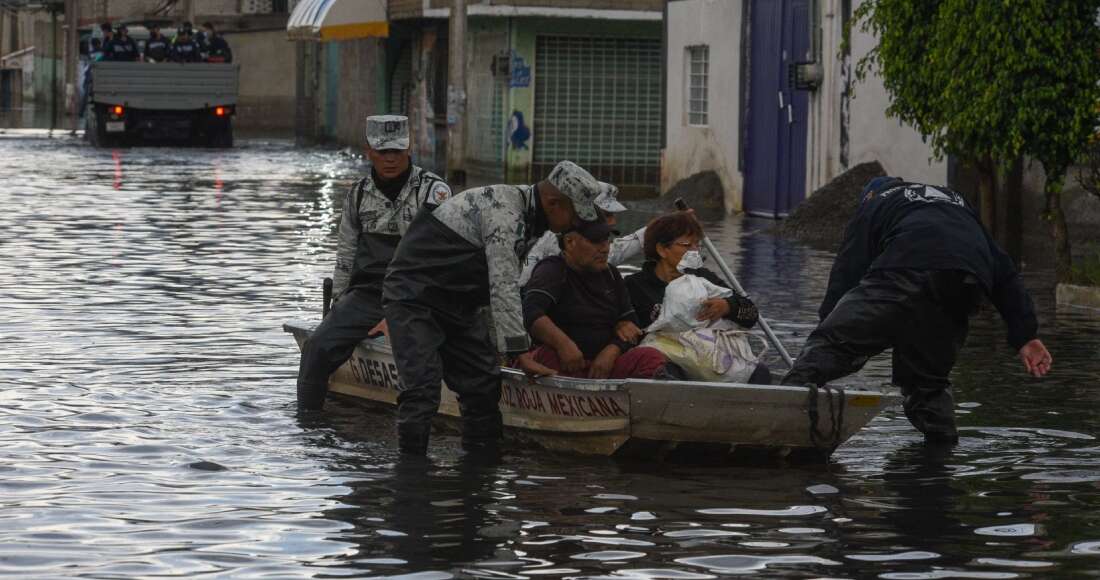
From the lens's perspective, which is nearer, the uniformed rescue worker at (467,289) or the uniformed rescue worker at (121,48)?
the uniformed rescue worker at (467,289)

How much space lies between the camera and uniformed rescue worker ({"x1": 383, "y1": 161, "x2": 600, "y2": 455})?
30.0ft

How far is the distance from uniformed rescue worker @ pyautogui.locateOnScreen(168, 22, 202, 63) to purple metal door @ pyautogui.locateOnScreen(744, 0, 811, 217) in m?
20.5

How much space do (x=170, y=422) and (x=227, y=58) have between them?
36294 mm

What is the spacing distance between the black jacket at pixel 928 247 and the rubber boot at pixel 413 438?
1.97 m

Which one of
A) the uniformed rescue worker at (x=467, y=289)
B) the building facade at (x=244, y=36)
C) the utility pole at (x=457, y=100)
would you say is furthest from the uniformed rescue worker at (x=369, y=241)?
the building facade at (x=244, y=36)

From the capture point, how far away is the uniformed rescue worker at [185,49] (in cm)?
4544

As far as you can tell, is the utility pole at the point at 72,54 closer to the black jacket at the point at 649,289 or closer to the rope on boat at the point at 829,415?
the black jacket at the point at 649,289

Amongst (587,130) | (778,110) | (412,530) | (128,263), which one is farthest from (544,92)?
(412,530)

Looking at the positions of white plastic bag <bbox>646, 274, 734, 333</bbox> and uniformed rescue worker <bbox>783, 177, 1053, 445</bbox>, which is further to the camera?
white plastic bag <bbox>646, 274, 734, 333</bbox>

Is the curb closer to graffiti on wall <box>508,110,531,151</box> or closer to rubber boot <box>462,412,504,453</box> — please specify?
rubber boot <box>462,412,504,453</box>

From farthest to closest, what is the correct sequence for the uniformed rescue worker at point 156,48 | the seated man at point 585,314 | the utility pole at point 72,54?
1. the utility pole at point 72,54
2. the uniformed rescue worker at point 156,48
3. the seated man at point 585,314

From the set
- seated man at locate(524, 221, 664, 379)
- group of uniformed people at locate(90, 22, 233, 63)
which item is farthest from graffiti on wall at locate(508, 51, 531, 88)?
seated man at locate(524, 221, 664, 379)

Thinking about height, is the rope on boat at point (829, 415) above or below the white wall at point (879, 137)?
below

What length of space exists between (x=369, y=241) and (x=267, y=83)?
193ft
